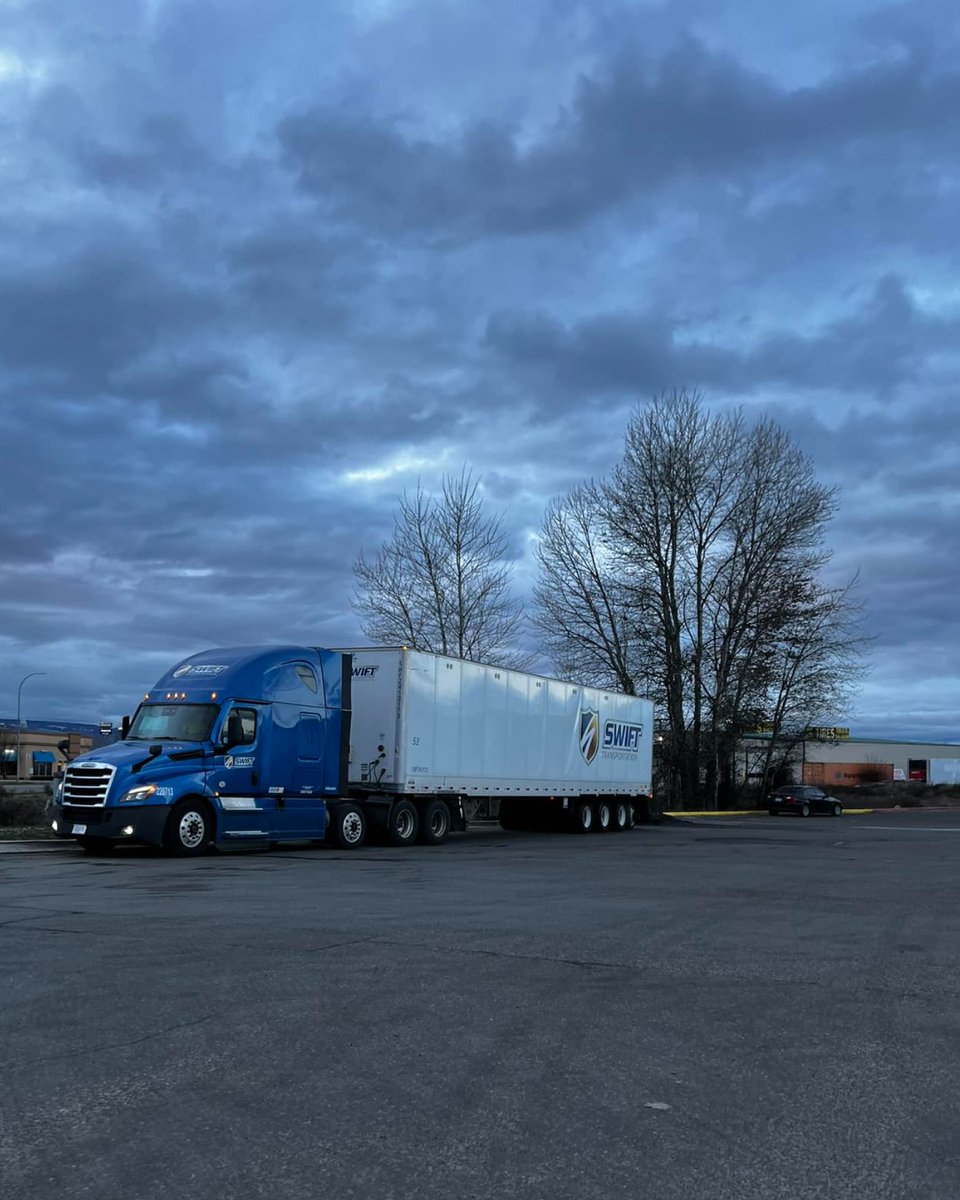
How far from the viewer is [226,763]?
20219mm

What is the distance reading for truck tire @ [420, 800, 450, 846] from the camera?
80.2 ft

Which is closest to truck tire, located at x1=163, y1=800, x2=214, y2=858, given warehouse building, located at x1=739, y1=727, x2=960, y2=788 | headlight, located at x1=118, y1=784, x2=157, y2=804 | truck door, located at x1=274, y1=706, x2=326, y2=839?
headlight, located at x1=118, y1=784, x2=157, y2=804

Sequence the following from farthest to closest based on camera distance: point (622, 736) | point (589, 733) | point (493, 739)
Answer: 1. point (622, 736)
2. point (589, 733)
3. point (493, 739)

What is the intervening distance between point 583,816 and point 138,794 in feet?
50.7

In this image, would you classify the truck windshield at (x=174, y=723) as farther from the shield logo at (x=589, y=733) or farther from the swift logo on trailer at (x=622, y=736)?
the swift logo on trailer at (x=622, y=736)

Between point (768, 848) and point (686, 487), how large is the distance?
28.0 metres

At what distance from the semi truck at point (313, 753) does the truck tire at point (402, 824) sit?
36 millimetres

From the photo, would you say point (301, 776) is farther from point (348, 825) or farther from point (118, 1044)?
point (118, 1044)

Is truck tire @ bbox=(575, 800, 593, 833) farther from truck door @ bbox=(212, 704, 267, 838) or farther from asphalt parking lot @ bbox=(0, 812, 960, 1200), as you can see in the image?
asphalt parking lot @ bbox=(0, 812, 960, 1200)

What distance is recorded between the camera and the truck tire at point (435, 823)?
24.5 meters

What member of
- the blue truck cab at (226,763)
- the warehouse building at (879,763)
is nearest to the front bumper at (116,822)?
the blue truck cab at (226,763)

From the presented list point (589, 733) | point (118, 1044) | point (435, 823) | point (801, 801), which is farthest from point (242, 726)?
point (801, 801)

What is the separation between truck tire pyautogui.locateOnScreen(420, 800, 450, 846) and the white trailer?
22 centimetres

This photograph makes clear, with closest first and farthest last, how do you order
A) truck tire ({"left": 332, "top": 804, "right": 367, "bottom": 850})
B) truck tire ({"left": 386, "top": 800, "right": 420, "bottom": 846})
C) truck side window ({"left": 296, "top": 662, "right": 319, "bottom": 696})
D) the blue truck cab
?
the blue truck cab
truck side window ({"left": 296, "top": 662, "right": 319, "bottom": 696})
truck tire ({"left": 332, "top": 804, "right": 367, "bottom": 850})
truck tire ({"left": 386, "top": 800, "right": 420, "bottom": 846})
